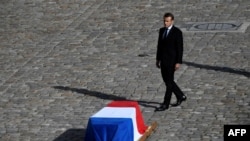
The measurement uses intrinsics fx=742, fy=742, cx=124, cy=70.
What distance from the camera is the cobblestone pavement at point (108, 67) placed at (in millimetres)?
13734

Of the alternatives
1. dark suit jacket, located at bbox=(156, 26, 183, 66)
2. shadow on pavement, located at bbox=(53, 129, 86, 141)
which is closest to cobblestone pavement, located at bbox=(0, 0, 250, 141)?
shadow on pavement, located at bbox=(53, 129, 86, 141)

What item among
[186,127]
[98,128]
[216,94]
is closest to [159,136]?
[186,127]

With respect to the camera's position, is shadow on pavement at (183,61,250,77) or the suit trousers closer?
the suit trousers

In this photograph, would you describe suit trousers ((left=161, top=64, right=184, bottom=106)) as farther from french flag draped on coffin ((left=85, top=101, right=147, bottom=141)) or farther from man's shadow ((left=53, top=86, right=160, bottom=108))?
french flag draped on coffin ((left=85, top=101, right=147, bottom=141))

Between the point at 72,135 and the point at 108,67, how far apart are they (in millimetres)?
4133

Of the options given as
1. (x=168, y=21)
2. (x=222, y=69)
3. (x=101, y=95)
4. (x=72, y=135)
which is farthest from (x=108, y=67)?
(x=72, y=135)

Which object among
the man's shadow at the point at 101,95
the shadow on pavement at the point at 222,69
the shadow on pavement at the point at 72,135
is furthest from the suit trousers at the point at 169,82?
the shadow on pavement at the point at 222,69

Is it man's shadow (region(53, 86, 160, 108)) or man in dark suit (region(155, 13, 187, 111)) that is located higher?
man in dark suit (region(155, 13, 187, 111))

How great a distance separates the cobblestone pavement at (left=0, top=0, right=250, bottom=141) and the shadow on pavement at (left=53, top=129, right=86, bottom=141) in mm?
20

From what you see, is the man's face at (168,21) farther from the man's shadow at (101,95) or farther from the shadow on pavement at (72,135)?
the shadow on pavement at (72,135)

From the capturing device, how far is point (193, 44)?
719 inches

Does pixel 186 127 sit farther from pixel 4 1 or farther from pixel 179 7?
pixel 4 1

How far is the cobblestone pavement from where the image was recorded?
13.7 meters

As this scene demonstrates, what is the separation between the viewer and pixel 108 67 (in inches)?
676
